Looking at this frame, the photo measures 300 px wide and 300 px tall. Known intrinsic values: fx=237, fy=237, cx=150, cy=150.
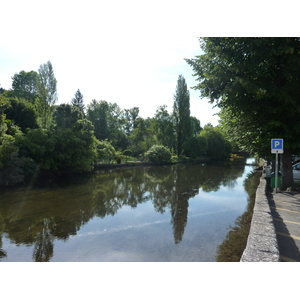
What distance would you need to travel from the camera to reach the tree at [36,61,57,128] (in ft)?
95.5

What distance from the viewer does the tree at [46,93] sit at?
1145 inches

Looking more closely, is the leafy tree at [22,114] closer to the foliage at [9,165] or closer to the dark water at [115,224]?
the foliage at [9,165]

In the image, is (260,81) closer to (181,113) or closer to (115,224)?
(115,224)

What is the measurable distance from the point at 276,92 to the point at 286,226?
5972 millimetres

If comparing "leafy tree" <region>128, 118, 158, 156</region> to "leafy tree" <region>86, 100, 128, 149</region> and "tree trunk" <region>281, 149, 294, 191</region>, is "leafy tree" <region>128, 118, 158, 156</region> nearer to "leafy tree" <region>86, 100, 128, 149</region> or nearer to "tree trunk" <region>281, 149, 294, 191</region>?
"leafy tree" <region>86, 100, 128, 149</region>

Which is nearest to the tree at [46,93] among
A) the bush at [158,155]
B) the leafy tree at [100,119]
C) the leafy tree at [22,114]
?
the leafy tree at [22,114]

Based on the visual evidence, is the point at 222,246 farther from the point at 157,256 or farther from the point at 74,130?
the point at 74,130

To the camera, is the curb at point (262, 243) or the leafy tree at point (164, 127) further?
the leafy tree at point (164, 127)

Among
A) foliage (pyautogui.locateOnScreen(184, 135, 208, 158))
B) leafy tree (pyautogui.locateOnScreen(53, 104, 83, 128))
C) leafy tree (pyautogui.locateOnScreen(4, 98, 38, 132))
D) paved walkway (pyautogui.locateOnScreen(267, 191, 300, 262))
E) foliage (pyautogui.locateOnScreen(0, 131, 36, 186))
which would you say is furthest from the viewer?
foliage (pyautogui.locateOnScreen(184, 135, 208, 158))

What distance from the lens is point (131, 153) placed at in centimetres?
4438

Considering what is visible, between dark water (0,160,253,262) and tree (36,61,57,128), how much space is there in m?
17.8

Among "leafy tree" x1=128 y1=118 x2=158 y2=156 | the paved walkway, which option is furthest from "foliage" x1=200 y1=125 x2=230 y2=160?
the paved walkway

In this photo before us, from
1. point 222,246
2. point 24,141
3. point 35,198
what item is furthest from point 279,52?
point 24,141

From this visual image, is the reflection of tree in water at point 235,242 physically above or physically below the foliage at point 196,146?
below
